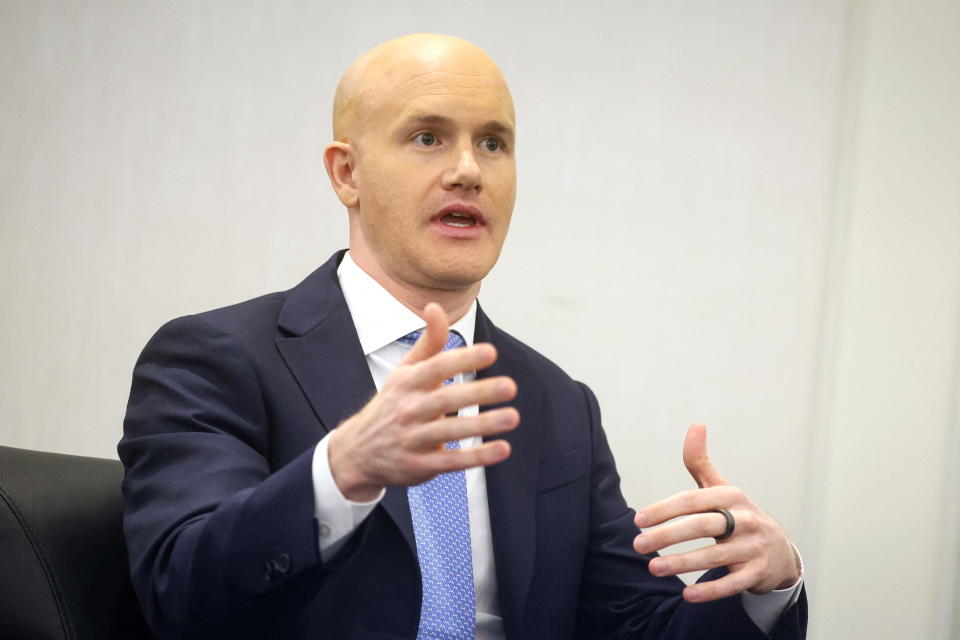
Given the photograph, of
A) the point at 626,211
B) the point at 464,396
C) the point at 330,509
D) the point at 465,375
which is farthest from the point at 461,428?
the point at 626,211

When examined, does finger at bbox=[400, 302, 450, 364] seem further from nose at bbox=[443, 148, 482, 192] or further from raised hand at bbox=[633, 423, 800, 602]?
nose at bbox=[443, 148, 482, 192]

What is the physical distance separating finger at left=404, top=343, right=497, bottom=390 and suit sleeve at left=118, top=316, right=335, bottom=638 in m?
0.17

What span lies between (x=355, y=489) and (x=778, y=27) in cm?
174

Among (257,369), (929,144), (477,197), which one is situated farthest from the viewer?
(929,144)

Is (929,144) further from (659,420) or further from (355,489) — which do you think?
(355,489)

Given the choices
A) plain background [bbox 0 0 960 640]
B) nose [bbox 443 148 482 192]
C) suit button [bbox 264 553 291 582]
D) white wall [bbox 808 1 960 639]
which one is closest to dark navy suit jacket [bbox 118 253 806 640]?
suit button [bbox 264 553 291 582]

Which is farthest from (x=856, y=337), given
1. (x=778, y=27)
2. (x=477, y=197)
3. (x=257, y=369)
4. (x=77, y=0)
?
(x=77, y=0)

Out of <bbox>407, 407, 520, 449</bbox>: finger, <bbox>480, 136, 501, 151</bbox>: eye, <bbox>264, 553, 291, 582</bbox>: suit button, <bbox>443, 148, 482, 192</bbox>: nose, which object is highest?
<bbox>480, 136, 501, 151</bbox>: eye

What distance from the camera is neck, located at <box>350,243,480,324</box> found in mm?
1603

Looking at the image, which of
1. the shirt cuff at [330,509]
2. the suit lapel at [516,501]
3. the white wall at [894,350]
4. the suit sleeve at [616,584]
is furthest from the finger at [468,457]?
the white wall at [894,350]

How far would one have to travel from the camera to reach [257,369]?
56.8 inches

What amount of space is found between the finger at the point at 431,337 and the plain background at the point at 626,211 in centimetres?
126

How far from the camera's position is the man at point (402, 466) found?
1.09 metres

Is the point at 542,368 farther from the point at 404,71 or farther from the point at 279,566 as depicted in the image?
the point at 279,566
